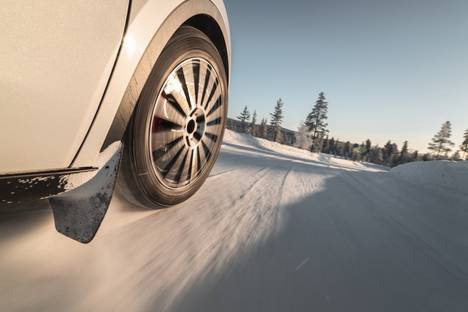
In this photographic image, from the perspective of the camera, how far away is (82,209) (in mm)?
913

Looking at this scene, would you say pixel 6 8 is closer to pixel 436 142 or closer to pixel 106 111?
pixel 106 111

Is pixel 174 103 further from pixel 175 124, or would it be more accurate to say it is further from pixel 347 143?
pixel 347 143

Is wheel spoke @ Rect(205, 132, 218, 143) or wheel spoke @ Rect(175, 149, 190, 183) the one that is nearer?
wheel spoke @ Rect(175, 149, 190, 183)

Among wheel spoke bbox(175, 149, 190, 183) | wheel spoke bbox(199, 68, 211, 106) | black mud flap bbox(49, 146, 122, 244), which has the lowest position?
black mud flap bbox(49, 146, 122, 244)

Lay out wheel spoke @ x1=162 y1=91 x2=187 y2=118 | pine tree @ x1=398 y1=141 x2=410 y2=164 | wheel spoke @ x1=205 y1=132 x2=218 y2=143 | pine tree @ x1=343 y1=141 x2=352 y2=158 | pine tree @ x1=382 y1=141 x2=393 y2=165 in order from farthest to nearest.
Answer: pine tree @ x1=343 y1=141 x2=352 y2=158 → pine tree @ x1=382 y1=141 x2=393 y2=165 → pine tree @ x1=398 y1=141 x2=410 y2=164 → wheel spoke @ x1=205 y1=132 x2=218 y2=143 → wheel spoke @ x1=162 y1=91 x2=187 y2=118

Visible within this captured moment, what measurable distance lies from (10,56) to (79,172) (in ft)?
1.43

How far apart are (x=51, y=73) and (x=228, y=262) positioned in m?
1.00

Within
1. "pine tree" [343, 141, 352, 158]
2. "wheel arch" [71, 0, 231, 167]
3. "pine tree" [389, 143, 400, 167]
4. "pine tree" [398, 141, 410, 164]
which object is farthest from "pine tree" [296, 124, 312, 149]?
"wheel arch" [71, 0, 231, 167]

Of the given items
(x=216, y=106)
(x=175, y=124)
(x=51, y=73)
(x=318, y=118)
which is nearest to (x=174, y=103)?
(x=175, y=124)

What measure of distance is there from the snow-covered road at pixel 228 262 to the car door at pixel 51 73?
416 mm

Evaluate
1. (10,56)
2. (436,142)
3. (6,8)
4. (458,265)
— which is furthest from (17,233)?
(436,142)

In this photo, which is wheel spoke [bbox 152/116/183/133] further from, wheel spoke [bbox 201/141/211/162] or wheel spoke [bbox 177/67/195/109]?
wheel spoke [bbox 201/141/211/162]

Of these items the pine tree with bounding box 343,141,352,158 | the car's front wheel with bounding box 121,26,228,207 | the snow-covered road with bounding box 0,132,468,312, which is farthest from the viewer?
the pine tree with bounding box 343,141,352,158

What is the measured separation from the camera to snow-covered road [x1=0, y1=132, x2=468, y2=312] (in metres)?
0.79
